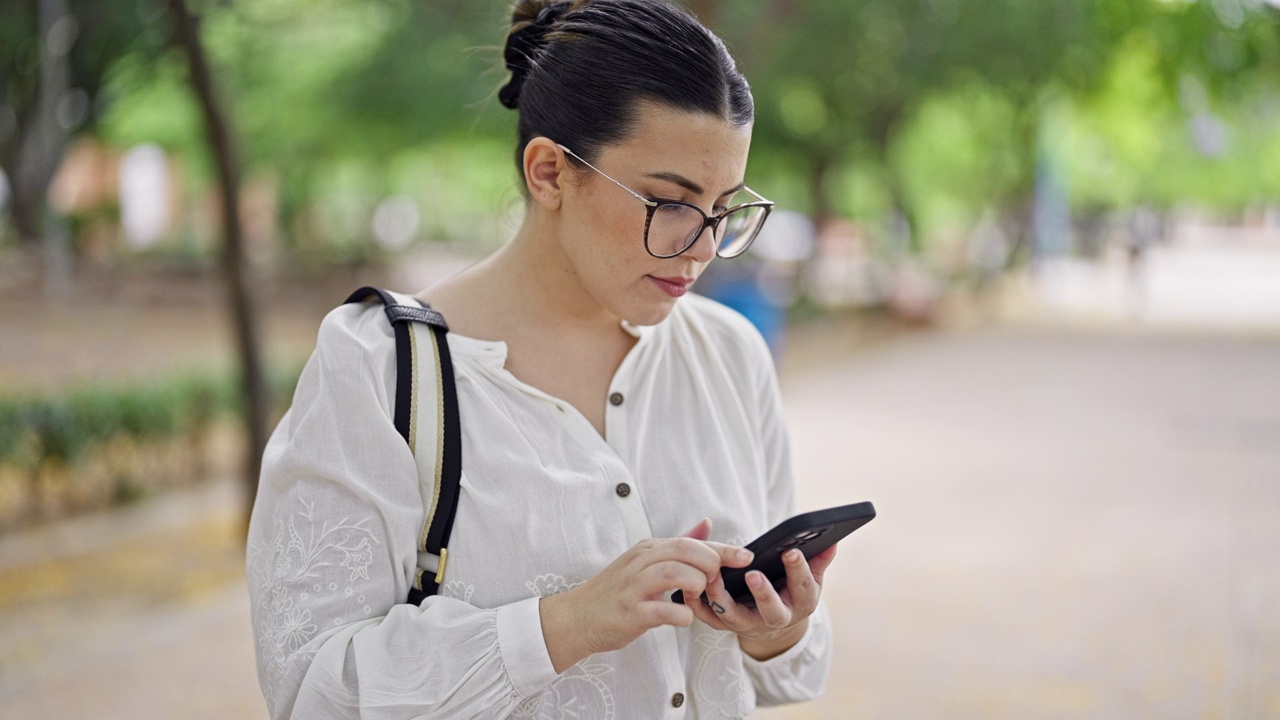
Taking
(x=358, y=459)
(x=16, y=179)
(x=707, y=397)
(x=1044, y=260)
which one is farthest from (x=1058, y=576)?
(x=1044, y=260)

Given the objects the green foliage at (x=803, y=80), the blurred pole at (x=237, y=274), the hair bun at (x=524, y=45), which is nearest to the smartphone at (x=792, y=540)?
the hair bun at (x=524, y=45)

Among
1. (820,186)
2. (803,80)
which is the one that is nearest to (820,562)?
(803,80)

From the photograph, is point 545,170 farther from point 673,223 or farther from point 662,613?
point 662,613

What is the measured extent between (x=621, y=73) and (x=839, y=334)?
60.5 feet

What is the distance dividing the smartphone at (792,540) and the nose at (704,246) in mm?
398

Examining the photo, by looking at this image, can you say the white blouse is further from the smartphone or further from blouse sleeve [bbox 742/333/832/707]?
the smartphone

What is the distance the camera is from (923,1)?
49.8 ft

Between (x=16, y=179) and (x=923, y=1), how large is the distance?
16270mm

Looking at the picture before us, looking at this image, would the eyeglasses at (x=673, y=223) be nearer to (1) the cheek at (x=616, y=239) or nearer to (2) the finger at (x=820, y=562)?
(1) the cheek at (x=616, y=239)

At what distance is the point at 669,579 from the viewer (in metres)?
1.53

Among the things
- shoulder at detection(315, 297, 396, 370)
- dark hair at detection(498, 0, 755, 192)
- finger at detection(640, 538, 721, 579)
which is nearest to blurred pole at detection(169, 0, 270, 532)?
shoulder at detection(315, 297, 396, 370)

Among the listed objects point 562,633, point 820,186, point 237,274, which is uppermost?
point 562,633

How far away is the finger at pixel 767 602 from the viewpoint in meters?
1.61

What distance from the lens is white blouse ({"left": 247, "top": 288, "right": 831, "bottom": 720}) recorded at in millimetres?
1653
